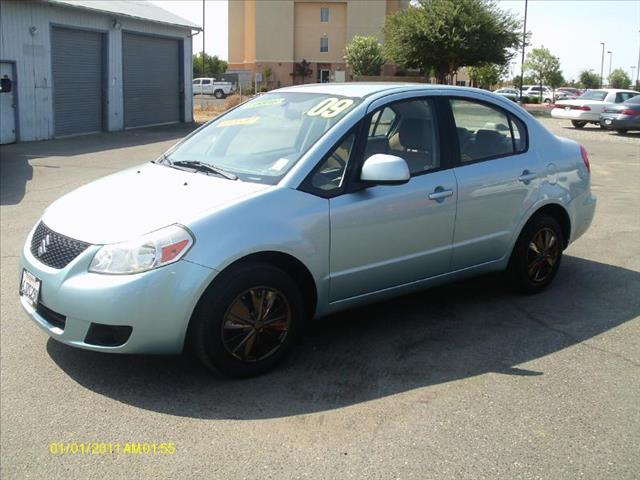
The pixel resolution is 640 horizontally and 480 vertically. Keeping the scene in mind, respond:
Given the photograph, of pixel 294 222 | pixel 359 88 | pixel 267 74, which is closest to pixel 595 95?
pixel 359 88

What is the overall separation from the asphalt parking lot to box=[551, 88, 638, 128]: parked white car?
23.0 metres

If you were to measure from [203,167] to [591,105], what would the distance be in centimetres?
2533

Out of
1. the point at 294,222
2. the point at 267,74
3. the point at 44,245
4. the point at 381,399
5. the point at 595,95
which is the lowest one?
the point at 381,399

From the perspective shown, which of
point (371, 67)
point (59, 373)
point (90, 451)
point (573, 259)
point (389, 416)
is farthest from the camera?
point (371, 67)

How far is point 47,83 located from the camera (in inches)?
759

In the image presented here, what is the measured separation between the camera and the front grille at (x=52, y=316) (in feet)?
12.5

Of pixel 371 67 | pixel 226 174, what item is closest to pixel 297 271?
pixel 226 174

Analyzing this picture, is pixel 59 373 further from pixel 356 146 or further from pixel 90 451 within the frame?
pixel 356 146

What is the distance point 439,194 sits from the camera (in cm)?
466

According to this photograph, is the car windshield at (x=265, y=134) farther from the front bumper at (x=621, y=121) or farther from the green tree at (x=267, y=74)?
the green tree at (x=267, y=74)

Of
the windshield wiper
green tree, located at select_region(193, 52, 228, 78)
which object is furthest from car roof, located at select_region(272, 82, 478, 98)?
green tree, located at select_region(193, 52, 228, 78)

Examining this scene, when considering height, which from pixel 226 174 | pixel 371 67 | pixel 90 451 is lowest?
pixel 90 451

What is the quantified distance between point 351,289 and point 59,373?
1.85m

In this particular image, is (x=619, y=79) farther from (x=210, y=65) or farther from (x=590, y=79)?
(x=210, y=65)
